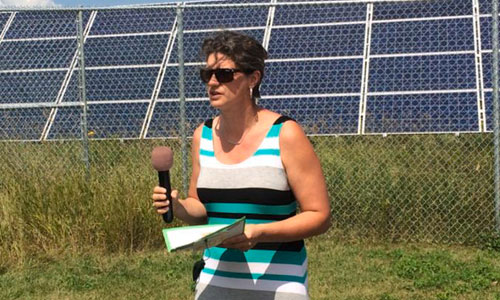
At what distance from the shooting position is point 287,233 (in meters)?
2.51

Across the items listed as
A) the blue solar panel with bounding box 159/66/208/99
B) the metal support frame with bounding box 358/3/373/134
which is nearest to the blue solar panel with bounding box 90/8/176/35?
→ the blue solar panel with bounding box 159/66/208/99

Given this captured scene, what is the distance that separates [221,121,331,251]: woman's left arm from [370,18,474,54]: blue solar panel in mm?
8671

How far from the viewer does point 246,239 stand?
7.93 ft

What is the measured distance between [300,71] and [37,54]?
5130mm

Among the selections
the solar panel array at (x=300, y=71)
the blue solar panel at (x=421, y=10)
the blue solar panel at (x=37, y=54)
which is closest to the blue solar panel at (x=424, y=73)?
the solar panel array at (x=300, y=71)

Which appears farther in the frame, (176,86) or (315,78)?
(176,86)

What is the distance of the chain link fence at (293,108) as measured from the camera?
8109mm

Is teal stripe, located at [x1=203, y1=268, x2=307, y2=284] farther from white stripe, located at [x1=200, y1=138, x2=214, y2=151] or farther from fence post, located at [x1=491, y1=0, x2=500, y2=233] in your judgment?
fence post, located at [x1=491, y1=0, x2=500, y2=233]

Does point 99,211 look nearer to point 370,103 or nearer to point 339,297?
point 339,297

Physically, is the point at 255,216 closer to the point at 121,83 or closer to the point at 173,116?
the point at 173,116

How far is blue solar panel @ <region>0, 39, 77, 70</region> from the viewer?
A: 517 inches

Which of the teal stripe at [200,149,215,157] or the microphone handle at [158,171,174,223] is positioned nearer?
the microphone handle at [158,171,174,223]

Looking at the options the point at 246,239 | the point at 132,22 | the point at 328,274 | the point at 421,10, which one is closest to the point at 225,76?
the point at 246,239

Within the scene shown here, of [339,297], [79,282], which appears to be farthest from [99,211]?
[339,297]
